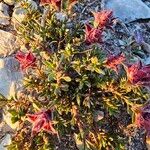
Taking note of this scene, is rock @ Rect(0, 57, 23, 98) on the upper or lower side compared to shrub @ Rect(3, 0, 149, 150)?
lower

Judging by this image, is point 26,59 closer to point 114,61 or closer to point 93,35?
point 93,35

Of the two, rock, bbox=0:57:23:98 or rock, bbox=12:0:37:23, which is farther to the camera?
rock, bbox=12:0:37:23

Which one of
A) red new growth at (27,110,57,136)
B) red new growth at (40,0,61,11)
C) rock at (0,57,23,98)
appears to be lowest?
rock at (0,57,23,98)

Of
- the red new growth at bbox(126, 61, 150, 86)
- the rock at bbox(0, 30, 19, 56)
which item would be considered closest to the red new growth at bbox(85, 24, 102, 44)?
the red new growth at bbox(126, 61, 150, 86)

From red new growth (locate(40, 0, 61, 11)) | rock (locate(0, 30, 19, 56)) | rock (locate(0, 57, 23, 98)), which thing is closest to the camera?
red new growth (locate(40, 0, 61, 11))

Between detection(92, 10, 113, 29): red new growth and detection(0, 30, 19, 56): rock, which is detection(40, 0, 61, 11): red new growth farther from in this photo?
detection(0, 30, 19, 56): rock

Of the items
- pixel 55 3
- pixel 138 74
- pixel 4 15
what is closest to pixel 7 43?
pixel 4 15

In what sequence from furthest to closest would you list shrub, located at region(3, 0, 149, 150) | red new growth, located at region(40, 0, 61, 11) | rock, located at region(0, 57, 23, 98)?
rock, located at region(0, 57, 23, 98) < red new growth, located at region(40, 0, 61, 11) < shrub, located at region(3, 0, 149, 150)
